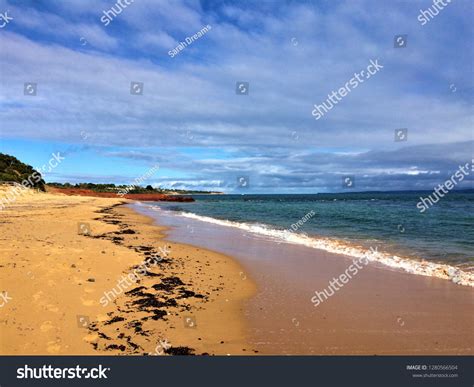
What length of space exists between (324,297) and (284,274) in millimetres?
2689

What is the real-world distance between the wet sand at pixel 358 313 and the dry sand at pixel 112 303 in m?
0.62

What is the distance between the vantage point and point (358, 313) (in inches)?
321

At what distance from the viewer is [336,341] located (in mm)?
6645

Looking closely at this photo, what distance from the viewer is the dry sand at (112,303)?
623 cm

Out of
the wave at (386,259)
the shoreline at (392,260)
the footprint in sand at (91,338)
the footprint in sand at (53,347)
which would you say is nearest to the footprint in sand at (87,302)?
the footprint in sand at (91,338)

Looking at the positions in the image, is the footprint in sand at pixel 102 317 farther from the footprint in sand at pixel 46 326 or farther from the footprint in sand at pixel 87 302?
the footprint in sand at pixel 46 326

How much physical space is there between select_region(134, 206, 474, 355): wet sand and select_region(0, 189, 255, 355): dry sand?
624mm

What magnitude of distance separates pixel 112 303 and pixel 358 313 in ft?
18.8

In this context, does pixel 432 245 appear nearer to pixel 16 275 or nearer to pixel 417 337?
pixel 417 337

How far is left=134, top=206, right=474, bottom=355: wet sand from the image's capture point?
257 inches

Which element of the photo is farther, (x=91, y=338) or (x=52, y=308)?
(x=52, y=308)

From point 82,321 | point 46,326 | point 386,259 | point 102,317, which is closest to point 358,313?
point 102,317

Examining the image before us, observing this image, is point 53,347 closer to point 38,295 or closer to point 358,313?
point 38,295

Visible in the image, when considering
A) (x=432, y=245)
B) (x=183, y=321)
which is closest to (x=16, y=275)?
(x=183, y=321)
